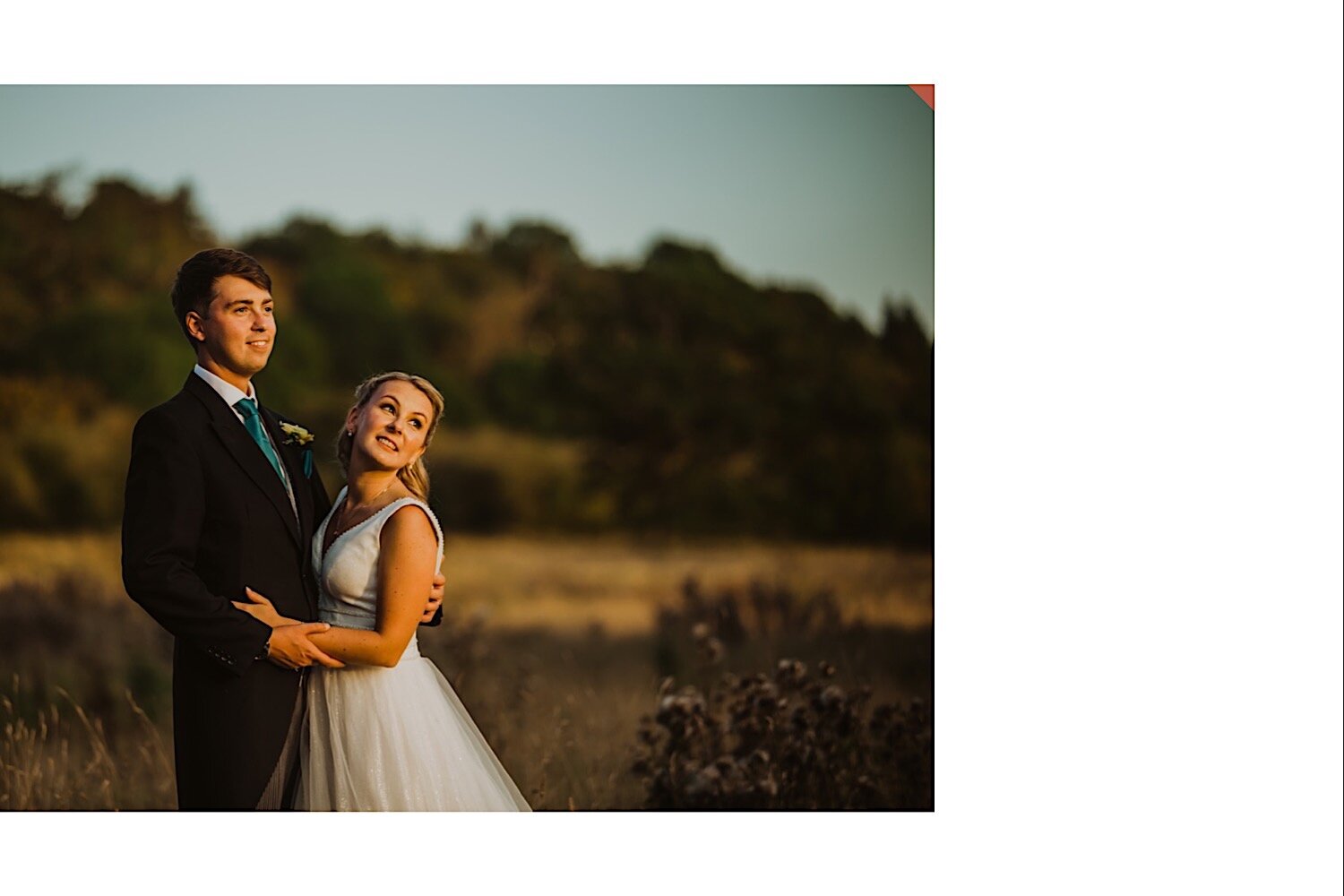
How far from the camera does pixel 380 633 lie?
402 centimetres

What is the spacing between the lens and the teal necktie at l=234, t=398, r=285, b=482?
13.3 feet

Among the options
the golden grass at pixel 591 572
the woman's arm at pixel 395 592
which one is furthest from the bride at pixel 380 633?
the golden grass at pixel 591 572

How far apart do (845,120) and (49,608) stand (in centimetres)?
351

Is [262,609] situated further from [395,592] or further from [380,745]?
[380,745]

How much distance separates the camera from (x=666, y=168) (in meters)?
5.25

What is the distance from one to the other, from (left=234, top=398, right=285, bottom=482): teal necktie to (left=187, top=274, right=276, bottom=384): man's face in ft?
0.27

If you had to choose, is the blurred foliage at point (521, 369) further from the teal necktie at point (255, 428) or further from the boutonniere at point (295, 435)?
the teal necktie at point (255, 428)

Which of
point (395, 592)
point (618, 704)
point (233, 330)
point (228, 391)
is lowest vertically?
point (618, 704)

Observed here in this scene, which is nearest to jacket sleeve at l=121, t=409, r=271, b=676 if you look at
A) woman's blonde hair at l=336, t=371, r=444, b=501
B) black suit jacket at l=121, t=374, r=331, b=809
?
black suit jacket at l=121, t=374, r=331, b=809

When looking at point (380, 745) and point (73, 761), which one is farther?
point (73, 761)

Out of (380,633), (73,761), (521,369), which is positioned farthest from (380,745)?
(521,369)

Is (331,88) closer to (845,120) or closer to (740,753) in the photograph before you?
(845,120)

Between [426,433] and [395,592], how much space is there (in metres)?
0.48

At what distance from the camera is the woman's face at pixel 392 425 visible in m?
4.09
